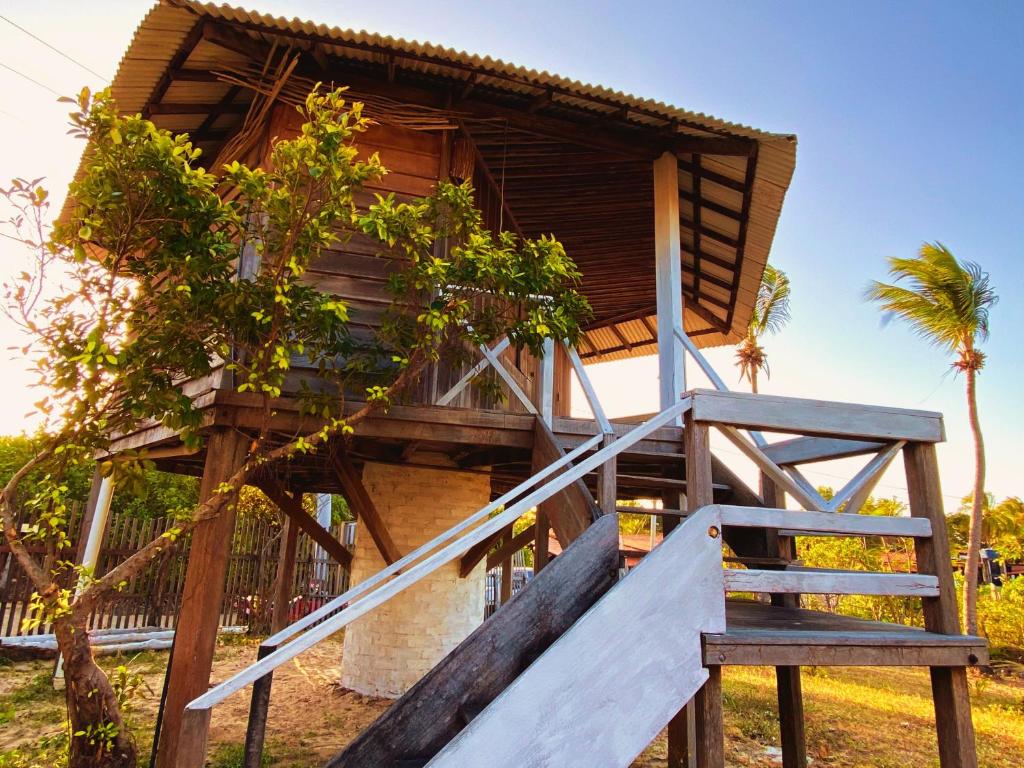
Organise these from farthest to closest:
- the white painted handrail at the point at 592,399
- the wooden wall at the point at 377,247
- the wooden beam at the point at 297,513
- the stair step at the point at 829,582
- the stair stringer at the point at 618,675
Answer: the wooden beam at the point at 297,513, the wooden wall at the point at 377,247, the white painted handrail at the point at 592,399, the stair step at the point at 829,582, the stair stringer at the point at 618,675

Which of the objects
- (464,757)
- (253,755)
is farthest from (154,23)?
(464,757)

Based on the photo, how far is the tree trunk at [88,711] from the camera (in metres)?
3.74

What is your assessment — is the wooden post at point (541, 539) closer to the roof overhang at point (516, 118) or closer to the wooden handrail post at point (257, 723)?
the wooden handrail post at point (257, 723)

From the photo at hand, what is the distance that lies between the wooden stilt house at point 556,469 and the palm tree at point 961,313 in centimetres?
798

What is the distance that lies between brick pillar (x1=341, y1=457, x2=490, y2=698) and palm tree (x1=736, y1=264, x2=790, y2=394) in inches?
698

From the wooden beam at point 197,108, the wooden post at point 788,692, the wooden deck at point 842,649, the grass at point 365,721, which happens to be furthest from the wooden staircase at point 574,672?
the wooden beam at point 197,108

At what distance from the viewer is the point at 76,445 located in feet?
12.4

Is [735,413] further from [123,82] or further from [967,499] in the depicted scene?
[967,499]

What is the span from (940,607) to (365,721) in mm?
5350

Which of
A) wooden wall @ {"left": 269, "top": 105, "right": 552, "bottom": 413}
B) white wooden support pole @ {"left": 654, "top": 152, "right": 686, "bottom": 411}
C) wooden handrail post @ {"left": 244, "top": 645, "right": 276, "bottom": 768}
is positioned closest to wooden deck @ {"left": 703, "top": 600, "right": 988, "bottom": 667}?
wooden handrail post @ {"left": 244, "top": 645, "right": 276, "bottom": 768}

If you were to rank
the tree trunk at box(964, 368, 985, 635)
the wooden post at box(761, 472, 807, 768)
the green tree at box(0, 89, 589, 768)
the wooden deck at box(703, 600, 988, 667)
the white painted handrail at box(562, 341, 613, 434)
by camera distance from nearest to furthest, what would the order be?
the wooden deck at box(703, 600, 988, 667), the green tree at box(0, 89, 589, 768), the white painted handrail at box(562, 341, 613, 434), the wooden post at box(761, 472, 807, 768), the tree trunk at box(964, 368, 985, 635)

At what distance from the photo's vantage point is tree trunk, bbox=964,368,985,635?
13.3m

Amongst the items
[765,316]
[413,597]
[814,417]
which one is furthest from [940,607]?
[765,316]

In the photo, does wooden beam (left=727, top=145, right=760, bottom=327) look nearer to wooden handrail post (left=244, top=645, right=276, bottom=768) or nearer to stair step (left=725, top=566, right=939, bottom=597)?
stair step (left=725, top=566, right=939, bottom=597)
